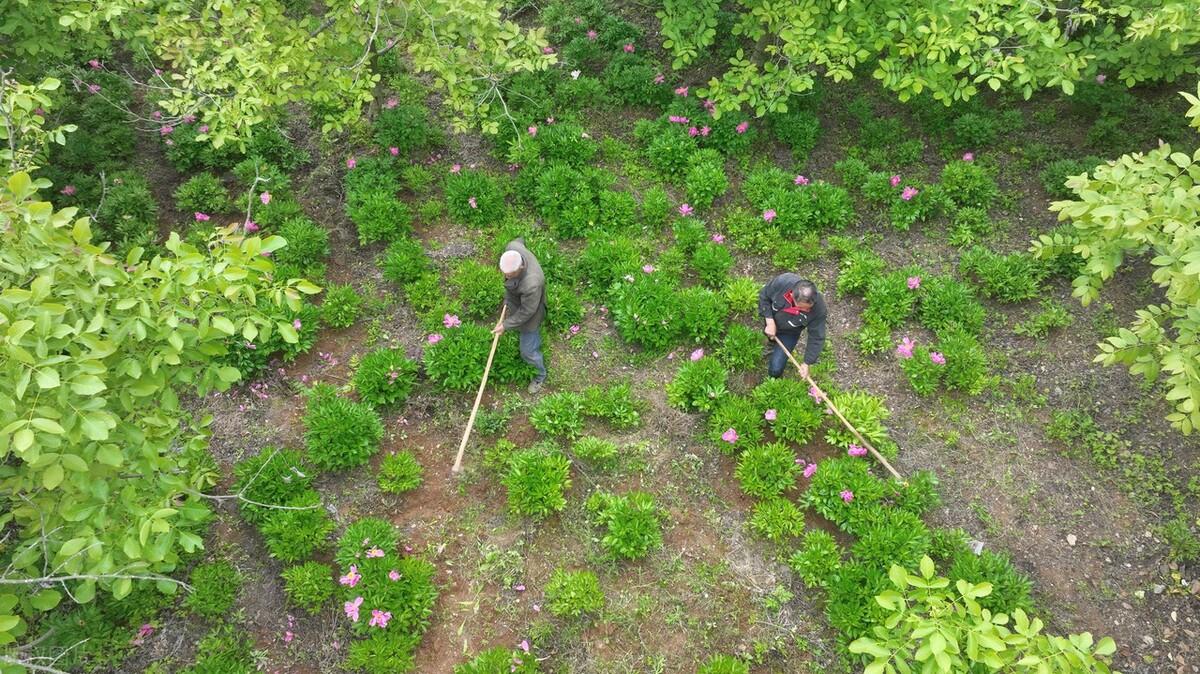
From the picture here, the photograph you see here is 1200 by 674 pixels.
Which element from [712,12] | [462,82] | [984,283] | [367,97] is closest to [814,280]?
[984,283]

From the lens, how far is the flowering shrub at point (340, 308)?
6137 millimetres

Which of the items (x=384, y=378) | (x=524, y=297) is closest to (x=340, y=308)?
(x=384, y=378)

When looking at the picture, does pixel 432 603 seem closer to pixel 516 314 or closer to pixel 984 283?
pixel 516 314

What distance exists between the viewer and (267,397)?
225 inches

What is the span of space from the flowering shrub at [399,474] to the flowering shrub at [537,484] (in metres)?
0.72

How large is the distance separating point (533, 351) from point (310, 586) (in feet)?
7.80

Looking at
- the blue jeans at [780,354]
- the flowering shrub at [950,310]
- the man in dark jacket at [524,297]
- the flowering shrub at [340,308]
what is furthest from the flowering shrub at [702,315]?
the flowering shrub at [340,308]

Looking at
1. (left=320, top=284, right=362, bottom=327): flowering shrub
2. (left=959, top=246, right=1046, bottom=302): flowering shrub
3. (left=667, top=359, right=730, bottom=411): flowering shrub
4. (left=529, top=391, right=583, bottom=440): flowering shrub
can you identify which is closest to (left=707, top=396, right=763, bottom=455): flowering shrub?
(left=667, top=359, right=730, bottom=411): flowering shrub

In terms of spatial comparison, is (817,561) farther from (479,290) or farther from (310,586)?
(479,290)

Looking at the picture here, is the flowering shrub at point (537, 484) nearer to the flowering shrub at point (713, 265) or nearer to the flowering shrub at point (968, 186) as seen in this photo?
the flowering shrub at point (713, 265)

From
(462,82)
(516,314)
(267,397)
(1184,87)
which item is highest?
(462,82)

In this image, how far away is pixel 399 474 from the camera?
5211mm

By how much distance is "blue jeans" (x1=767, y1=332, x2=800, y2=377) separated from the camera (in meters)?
5.47

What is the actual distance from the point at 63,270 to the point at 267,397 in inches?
125
